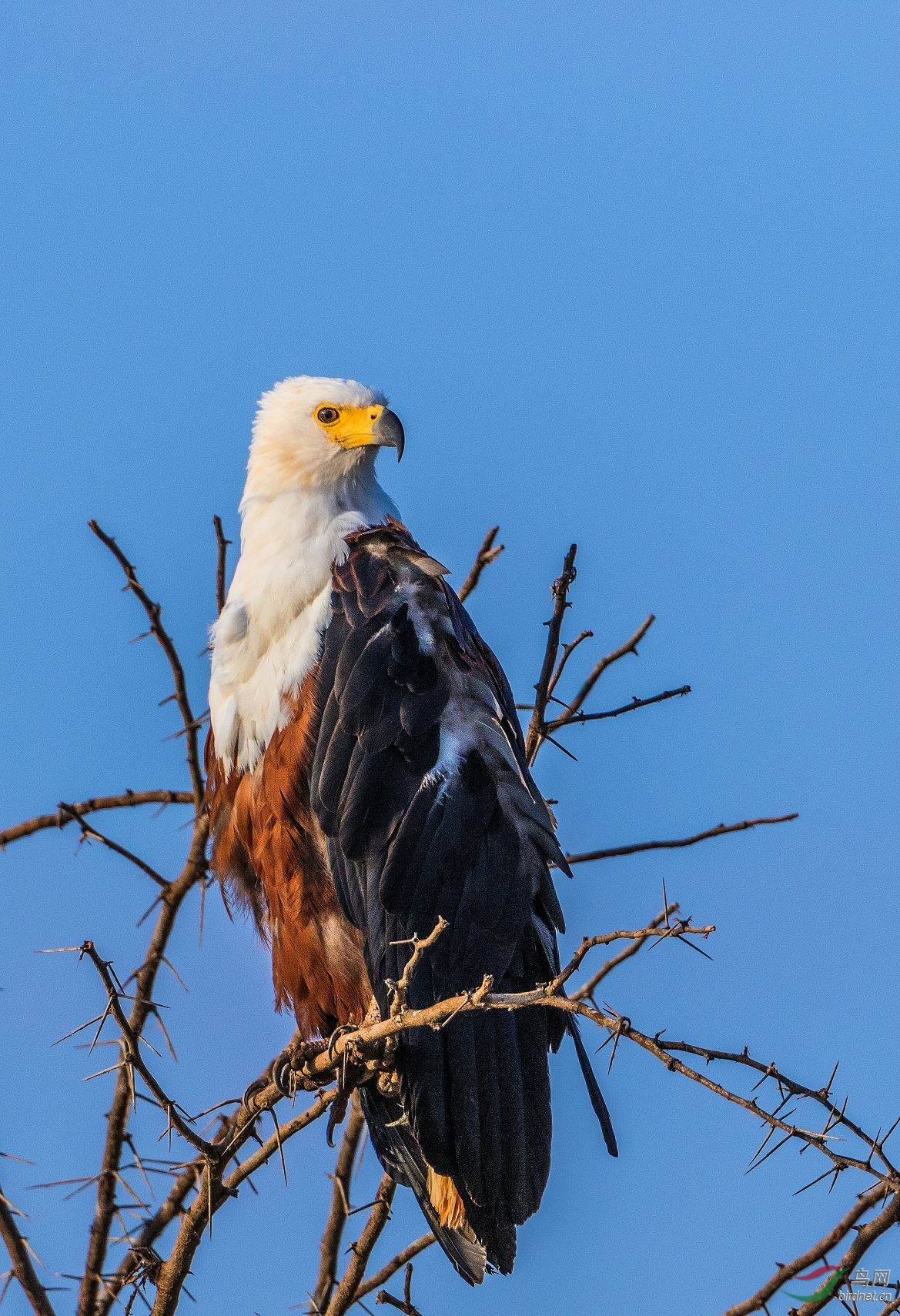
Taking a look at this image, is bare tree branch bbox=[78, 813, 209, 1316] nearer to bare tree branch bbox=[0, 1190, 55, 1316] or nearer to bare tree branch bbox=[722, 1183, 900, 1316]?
bare tree branch bbox=[0, 1190, 55, 1316]

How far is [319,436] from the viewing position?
4805 mm

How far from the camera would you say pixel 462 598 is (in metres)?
4.66

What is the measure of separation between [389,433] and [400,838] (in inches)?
62.8

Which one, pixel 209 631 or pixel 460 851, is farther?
pixel 209 631

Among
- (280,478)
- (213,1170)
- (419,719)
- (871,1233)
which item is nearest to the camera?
(871,1233)

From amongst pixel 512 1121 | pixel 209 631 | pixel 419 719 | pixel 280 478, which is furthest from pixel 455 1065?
pixel 280 478

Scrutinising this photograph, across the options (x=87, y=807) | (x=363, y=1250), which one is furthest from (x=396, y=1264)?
(x=87, y=807)

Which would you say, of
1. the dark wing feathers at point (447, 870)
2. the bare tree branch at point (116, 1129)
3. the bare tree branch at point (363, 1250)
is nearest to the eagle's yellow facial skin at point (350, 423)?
Result: the dark wing feathers at point (447, 870)

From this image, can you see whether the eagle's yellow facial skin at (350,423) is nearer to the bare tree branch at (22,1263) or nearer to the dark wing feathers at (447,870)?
the dark wing feathers at (447,870)

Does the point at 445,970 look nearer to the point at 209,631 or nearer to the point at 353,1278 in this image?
the point at 353,1278

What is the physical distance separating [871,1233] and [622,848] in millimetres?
1604

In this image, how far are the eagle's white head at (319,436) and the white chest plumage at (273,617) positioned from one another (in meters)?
0.09

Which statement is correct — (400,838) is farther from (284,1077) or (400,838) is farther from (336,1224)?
(336,1224)

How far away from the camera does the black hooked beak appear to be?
4.76 metres
